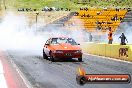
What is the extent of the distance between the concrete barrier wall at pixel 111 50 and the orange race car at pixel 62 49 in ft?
10.3

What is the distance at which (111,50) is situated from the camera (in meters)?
27.6

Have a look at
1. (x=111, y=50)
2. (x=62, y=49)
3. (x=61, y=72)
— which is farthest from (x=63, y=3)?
(x=61, y=72)

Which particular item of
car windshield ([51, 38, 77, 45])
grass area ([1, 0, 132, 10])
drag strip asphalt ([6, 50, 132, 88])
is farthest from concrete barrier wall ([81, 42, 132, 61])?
grass area ([1, 0, 132, 10])

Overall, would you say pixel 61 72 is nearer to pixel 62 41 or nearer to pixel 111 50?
pixel 62 41

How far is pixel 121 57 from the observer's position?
25000mm

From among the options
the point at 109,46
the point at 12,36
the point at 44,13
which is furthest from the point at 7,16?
the point at 109,46

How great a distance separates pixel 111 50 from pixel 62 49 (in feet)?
19.6

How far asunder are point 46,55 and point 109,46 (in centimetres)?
555

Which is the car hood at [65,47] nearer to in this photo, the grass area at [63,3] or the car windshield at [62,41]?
the car windshield at [62,41]

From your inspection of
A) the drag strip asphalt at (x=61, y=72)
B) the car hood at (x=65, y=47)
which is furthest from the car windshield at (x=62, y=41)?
the drag strip asphalt at (x=61, y=72)

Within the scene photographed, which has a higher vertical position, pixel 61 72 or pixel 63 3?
pixel 61 72

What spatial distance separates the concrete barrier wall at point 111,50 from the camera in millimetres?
24066

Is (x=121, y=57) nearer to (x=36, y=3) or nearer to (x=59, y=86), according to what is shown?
(x=59, y=86)

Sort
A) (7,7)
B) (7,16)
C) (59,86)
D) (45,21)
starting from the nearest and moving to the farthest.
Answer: (59,86) → (45,21) → (7,16) → (7,7)
